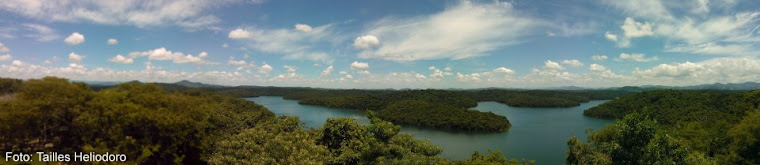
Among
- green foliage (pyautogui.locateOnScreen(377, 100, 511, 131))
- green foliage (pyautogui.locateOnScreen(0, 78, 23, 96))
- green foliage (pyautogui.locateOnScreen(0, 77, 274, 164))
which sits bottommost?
green foliage (pyautogui.locateOnScreen(377, 100, 511, 131))

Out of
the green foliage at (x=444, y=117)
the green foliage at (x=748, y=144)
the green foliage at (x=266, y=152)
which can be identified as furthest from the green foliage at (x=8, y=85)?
the green foliage at (x=444, y=117)

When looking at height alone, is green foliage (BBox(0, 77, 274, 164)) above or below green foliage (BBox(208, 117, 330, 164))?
above

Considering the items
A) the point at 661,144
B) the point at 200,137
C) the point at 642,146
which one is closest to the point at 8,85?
the point at 200,137

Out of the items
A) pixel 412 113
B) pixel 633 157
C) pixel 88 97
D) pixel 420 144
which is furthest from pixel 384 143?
pixel 412 113

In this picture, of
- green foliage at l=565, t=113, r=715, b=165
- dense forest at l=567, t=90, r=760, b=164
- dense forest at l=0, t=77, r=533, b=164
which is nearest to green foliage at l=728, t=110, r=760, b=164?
dense forest at l=567, t=90, r=760, b=164

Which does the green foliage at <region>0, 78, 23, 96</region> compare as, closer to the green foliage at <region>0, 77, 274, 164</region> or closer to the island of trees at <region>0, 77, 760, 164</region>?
the island of trees at <region>0, 77, 760, 164</region>

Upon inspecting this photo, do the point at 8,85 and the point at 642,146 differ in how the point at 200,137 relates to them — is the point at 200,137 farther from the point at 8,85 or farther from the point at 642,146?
the point at 642,146
